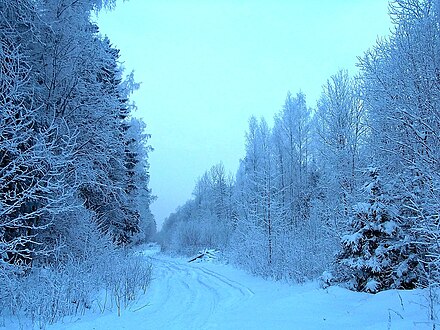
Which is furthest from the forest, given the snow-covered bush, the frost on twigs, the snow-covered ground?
the frost on twigs

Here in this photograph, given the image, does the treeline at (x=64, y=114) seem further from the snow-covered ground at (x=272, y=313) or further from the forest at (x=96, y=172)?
the snow-covered ground at (x=272, y=313)

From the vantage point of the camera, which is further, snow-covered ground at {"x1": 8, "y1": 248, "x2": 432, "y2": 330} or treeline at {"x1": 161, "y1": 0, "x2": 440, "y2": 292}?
treeline at {"x1": 161, "y1": 0, "x2": 440, "y2": 292}

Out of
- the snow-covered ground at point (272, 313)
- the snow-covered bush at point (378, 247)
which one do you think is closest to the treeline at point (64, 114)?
the snow-covered ground at point (272, 313)

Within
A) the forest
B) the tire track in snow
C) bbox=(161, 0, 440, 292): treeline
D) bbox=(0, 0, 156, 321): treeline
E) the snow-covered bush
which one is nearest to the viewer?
the forest

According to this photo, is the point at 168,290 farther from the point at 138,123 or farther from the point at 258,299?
the point at 138,123

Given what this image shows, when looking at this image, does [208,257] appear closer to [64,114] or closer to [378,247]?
[64,114]

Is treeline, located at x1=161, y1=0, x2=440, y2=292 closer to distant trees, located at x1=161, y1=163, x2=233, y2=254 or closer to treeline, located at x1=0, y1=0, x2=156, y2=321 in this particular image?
treeline, located at x1=0, y1=0, x2=156, y2=321

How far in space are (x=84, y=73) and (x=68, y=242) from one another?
16.5 ft

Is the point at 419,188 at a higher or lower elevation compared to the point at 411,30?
lower

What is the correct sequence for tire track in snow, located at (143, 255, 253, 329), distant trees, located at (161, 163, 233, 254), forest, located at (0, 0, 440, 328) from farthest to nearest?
distant trees, located at (161, 163, 233, 254)
tire track in snow, located at (143, 255, 253, 329)
forest, located at (0, 0, 440, 328)

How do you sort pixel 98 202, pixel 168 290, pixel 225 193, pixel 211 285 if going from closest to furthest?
1. pixel 168 290
2. pixel 211 285
3. pixel 98 202
4. pixel 225 193

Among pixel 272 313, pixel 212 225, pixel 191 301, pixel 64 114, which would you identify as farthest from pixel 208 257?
pixel 272 313

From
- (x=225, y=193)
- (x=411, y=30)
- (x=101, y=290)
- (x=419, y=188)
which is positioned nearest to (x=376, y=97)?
(x=411, y=30)

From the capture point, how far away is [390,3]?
9.38m
